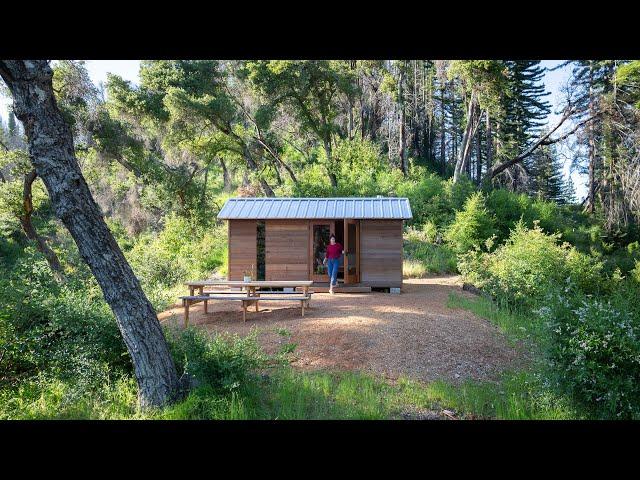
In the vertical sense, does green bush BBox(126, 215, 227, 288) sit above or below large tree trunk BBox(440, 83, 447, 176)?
below

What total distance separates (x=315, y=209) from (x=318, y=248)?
1.11 m

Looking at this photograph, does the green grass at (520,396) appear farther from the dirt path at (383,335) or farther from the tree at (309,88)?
the tree at (309,88)

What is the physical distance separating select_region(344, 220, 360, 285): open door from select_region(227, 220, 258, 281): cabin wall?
257 cm

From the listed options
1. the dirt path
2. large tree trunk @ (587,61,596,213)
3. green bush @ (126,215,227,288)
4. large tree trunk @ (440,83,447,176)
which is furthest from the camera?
large tree trunk @ (440,83,447,176)

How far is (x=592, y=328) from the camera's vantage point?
4965 mm

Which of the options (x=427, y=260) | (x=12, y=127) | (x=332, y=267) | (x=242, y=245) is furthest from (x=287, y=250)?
(x=12, y=127)

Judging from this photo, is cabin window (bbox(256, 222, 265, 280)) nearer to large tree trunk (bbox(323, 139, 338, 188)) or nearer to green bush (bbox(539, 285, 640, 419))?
green bush (bbox(539, 285, 640, 419))

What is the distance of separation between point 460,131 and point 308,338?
33280 millimetres

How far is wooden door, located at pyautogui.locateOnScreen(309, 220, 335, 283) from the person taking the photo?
557 inches

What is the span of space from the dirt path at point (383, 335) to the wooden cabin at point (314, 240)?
2.46m

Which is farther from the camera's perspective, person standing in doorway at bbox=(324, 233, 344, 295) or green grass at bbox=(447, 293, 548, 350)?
person standing in doorway at bbox=(324, 233, 344, 295)

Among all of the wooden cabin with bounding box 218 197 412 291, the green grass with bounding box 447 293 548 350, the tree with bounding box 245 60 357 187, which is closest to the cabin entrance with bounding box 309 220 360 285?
the wooden cabin with bounding box 218 197 412 291
